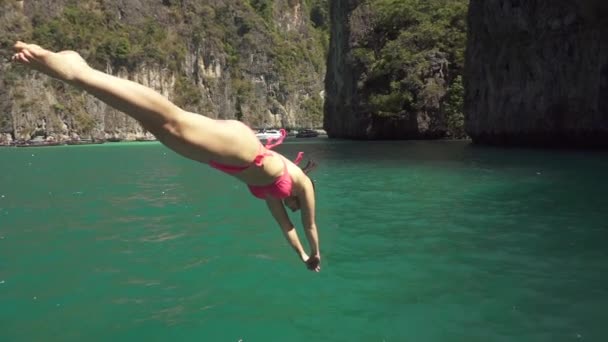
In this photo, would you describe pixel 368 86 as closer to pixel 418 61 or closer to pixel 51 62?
pixel 418 61

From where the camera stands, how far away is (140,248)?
8.89 m

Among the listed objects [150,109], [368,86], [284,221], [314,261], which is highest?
[368,86]

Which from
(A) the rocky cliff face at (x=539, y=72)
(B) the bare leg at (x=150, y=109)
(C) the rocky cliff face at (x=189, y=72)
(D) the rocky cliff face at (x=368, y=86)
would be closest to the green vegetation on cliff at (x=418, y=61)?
(D) the rocky cliff face at (x=368, y=86)

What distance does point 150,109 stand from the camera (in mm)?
3094

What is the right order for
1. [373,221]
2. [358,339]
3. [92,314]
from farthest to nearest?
[373,221], [92,314], [358,339]

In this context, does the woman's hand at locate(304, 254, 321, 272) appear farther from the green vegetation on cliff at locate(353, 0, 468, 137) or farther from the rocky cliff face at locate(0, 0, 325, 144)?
the rocky cliff face at locate(0, 0, 325, 144)

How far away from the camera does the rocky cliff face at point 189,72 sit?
7388cm

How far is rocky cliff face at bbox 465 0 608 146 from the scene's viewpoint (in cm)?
2533

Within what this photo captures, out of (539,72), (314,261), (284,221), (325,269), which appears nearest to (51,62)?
(284,221)

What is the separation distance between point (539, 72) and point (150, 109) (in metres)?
30.5

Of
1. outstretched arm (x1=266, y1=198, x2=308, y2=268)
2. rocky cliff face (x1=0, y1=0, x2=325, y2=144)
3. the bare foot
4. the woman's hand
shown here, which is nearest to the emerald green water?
the woman's hand

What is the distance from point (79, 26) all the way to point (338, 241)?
87104 millimetres

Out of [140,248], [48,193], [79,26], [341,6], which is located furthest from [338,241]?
[79,26]

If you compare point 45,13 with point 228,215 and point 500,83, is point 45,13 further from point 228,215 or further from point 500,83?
point 228,215
